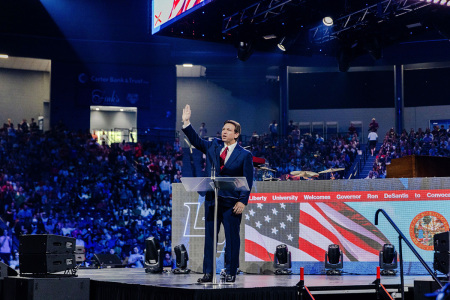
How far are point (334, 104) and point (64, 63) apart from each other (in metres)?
12.0

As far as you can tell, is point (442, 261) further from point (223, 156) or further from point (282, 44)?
point (282, 44)

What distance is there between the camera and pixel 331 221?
327 inches

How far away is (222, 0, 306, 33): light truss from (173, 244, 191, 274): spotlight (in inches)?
235

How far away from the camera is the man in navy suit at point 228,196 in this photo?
18.5 ft

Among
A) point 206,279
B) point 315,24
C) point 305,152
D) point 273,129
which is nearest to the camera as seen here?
point 206,279

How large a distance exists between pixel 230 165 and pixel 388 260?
10.0 ft

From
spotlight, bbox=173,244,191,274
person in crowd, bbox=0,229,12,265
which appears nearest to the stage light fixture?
spotlight, bbox=173,244,191,274

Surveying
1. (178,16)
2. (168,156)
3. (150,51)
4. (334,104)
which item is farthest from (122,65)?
(178,16)

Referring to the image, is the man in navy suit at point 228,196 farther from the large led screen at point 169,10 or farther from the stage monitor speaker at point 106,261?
the large led screen at point 169,10

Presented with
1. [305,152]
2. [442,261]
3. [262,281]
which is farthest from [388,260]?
[305,152]

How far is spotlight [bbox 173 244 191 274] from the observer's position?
8.25 metres

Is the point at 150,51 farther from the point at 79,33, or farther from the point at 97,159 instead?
the point at 97,159

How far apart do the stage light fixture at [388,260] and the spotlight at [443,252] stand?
249 centimetres

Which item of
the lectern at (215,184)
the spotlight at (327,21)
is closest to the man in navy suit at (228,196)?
the lectern at (215,184)
